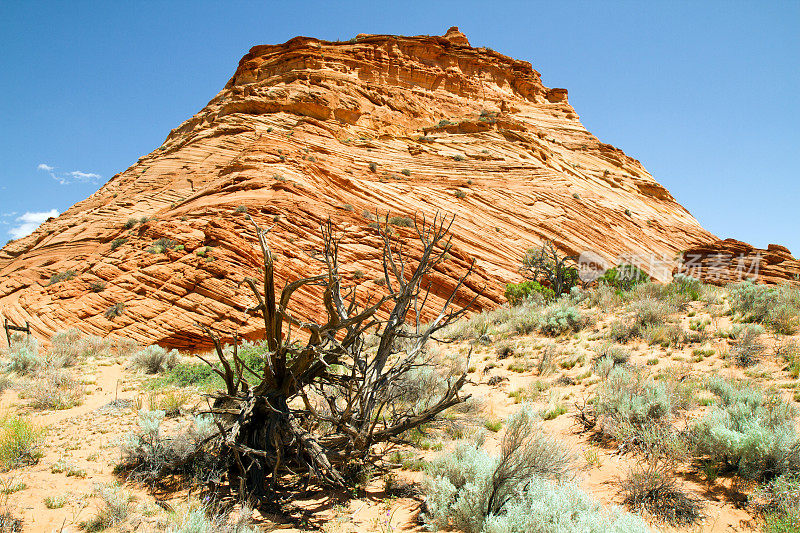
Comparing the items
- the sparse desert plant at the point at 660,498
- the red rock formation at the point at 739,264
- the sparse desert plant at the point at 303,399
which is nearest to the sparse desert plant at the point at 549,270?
the red rock formation at the point at 739,264

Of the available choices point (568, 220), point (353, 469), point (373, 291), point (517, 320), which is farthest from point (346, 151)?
point (353, 469)

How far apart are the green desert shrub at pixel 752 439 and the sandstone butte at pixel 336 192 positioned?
32.1 feet

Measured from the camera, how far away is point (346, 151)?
862 inches

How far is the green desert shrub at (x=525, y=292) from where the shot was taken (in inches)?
564

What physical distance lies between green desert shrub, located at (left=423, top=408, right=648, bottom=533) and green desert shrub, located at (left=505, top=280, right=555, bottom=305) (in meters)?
11.0

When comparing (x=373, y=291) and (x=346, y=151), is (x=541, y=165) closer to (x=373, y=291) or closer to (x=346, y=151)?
(x=346, y=151)

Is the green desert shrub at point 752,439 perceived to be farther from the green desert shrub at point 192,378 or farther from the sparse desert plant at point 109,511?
the green desert shrub at point 192,378

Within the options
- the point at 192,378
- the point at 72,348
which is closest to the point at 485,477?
the point at 192,378

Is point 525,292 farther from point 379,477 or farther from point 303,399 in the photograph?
point 303,399

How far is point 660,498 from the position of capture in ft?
9.95

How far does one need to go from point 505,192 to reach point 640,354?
16253mm

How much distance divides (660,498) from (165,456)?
4.20 meters

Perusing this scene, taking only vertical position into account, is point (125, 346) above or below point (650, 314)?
below

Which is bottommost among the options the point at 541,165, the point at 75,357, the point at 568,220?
the point at 75,357
